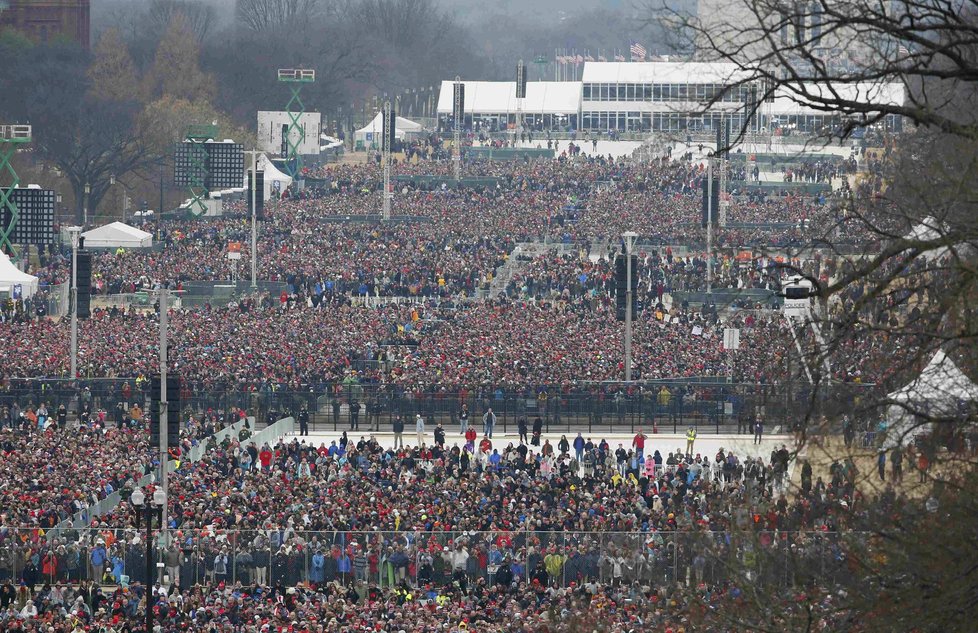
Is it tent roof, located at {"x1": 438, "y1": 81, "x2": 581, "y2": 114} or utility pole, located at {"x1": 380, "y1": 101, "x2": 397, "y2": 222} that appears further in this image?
tent roof, located at {"x1": 438, "y1": 81, "x2": 581, "y2": 114}

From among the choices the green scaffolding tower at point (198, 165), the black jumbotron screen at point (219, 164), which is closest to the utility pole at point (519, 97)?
the green scaffolding tower at point (198, 165)

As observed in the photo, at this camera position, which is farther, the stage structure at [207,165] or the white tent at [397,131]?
the white tent at [397,131]

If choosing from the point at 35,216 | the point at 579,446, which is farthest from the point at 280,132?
the point at 579,446

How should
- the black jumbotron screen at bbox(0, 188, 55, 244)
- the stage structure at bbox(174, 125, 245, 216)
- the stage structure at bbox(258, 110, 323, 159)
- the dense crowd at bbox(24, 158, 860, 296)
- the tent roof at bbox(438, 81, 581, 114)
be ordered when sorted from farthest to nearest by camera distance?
the tent roof at bbox(438, 81, 581, 114) < the stage structure at bbox(258, 110, 323, 159) < the stage structure at bbox(174, 125, 245, 216) < the black jumbotron screen at bbox(0, 188, 55, 244) < the dense crowd at bbox(24, 158, 860, 296)

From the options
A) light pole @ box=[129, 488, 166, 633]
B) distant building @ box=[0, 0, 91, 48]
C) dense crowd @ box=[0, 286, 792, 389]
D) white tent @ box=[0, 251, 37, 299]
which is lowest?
light pole @ box=[129, 488, 166, 633]

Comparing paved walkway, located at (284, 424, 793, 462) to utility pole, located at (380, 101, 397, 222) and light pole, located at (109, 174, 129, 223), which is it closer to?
utility pole, located at (380, 101, 397, 222)

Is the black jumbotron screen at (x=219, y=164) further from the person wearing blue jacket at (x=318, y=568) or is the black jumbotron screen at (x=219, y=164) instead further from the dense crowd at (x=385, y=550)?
the person wearing blue jacket at (x=318, y=568)

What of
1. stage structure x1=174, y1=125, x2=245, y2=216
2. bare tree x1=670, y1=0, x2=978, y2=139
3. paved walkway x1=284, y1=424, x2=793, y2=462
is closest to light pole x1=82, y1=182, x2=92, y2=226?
stage structure x1=174, y1=125, x2=245, y2=216
